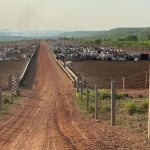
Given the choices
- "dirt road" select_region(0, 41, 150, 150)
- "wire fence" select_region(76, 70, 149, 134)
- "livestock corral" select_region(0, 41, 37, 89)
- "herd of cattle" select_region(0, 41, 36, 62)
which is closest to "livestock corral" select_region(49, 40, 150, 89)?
"livestock corral" select_region(0, 41, 37, 89)

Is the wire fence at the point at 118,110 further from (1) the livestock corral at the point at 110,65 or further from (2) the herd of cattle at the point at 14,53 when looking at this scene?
(2) the herd of cattle at the point at 14,53

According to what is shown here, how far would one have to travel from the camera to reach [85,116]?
794 inches

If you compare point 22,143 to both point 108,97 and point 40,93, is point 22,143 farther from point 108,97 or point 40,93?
point 40,93

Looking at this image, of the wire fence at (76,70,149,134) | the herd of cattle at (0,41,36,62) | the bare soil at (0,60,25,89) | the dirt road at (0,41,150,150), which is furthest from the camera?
the herd of cattle at (0,41,36,62)

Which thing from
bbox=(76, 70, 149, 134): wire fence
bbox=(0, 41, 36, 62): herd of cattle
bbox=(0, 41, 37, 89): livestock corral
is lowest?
bbox=(0, 41, 36, 62): herd of cattle

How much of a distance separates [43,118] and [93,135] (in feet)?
18.0

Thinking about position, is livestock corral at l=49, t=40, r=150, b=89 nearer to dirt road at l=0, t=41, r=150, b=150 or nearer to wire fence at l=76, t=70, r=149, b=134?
wire fence at l=76, t=70, r=149, b=134

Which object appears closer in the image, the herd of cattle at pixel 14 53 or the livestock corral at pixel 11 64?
the livestock corral at pixel 11 64

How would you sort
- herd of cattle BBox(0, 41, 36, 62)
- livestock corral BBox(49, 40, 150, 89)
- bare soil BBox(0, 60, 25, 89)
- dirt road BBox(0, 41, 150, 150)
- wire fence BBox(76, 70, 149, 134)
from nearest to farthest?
1. dirt road BBox(0, 41, 150, 150)
2. wire fence BBox(76, 70, 149, 134)
3. bare soil BBox(0, 60, 25, 89)
4. livestock corral BBox(49, 40, 150, 89)
5. herd of cattle BBox(0, 41, 36, 62)

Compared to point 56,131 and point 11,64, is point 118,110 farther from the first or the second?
point 11,64

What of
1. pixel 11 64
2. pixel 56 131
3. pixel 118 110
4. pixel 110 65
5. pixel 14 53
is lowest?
pixel 14 53

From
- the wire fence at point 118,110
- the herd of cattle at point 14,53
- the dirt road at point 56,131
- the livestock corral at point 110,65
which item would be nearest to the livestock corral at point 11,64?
the herd of cattle at point 14,53

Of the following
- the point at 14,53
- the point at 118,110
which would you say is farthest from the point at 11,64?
the point at 118,110

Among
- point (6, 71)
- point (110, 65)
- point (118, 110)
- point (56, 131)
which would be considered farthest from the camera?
point (110, 65)
